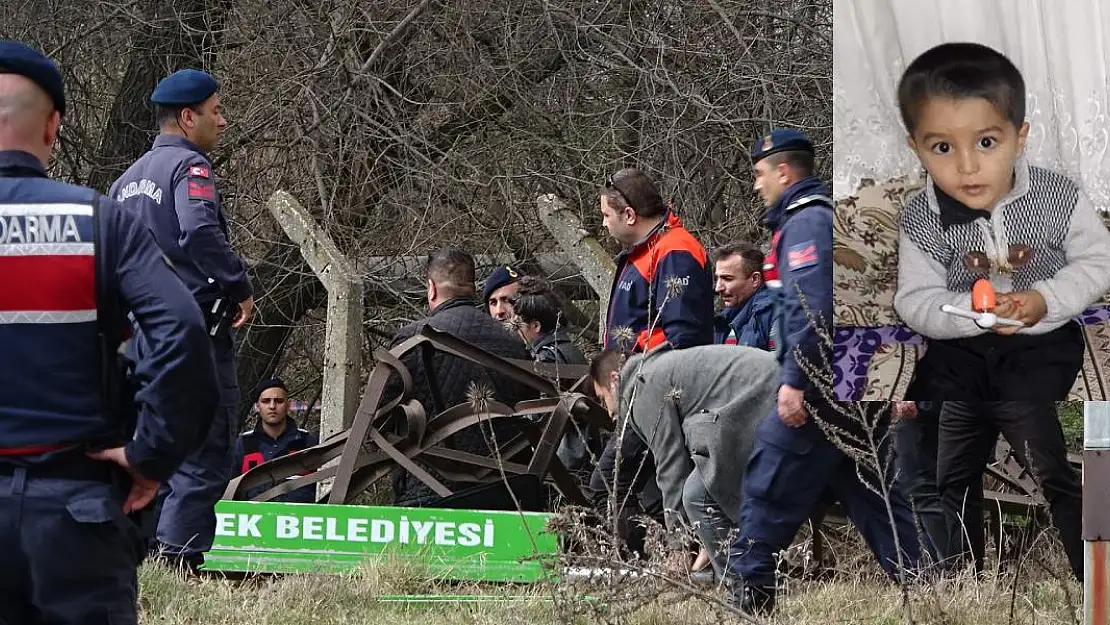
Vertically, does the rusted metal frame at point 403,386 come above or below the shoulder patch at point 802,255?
below

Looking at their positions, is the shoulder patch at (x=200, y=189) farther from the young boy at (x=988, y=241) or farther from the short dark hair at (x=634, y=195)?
the young boy at (x=988, y=241)

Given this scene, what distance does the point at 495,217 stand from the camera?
10430 mm

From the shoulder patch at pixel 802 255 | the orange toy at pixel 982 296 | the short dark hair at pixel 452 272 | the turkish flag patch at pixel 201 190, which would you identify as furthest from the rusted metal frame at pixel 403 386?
the orange toy at pixel 982 296

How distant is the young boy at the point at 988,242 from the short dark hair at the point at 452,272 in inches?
139

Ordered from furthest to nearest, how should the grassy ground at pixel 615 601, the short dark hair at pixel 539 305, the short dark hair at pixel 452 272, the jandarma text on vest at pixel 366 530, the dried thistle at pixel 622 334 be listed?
the short dark hair at pixel 539 305, the short dark hair at pixel 452 272, the jandarma text on vest at pixel 366 530, the dried thistle at pixel 622 334, the grassy ground at pixel 615 601

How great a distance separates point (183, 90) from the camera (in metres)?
6.46

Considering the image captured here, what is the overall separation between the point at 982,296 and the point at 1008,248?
0.16m

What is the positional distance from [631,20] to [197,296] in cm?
449

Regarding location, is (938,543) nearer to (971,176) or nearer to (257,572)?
(971,176)

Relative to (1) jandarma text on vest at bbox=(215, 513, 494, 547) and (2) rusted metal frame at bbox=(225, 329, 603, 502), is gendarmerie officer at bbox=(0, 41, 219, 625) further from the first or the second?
(2) rusted metal frame at bbox=(225, 329, 603, 502)

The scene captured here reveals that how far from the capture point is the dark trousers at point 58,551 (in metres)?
3.16

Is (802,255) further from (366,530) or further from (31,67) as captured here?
(31,67)

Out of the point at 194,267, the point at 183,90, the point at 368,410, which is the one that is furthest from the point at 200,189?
the point at 368,410

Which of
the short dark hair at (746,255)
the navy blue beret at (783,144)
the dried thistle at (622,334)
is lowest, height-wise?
the dried thistle at (622,334)
